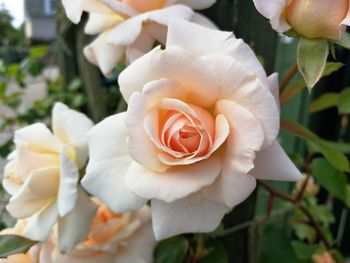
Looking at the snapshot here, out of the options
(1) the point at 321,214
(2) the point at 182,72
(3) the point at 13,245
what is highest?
(2) the point at 182,72

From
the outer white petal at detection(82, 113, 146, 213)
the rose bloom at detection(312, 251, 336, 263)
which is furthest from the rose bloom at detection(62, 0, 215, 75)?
the rose bloom at detection(312, 251, 336, 263)

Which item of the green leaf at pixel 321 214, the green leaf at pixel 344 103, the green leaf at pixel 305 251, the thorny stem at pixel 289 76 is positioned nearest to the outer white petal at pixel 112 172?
the thorny stem at pixel 289 76

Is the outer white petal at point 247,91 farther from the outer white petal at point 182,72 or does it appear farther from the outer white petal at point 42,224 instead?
the outer white petal at point 42,224

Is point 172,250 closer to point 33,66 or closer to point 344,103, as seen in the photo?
point 344,103

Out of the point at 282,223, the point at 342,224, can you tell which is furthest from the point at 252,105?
the point at 342,224

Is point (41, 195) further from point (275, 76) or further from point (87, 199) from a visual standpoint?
point (275, 76)

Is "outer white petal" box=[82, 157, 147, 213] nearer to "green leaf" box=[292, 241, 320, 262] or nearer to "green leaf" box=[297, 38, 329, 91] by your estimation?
"green leaf" box=[297, 38, 329, 91]

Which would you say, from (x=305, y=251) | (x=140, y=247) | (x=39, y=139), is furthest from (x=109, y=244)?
(x=305, y=251)
